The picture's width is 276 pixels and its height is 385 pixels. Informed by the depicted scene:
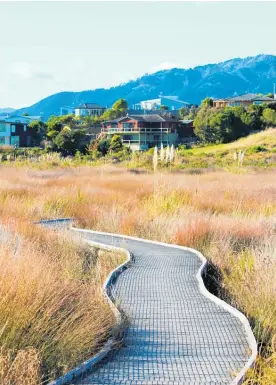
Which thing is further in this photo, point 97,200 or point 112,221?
point 97,200

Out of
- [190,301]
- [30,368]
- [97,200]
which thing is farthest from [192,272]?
[97,200]

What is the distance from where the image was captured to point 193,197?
15227 mm

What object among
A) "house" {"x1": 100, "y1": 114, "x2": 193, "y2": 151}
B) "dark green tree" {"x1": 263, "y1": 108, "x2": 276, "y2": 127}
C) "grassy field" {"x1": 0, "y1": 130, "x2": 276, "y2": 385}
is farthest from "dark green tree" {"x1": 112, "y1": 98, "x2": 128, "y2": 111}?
"grassy field" {"x1": 0, "y1": 130, "x2": 276, "y2": 385}

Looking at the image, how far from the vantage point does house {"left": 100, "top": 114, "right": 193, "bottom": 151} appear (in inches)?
2913

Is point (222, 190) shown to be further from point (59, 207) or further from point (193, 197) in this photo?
point (59, 207)

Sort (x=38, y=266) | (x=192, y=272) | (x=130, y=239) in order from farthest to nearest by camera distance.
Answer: (x=130, y=239)
(x=192, y=272)
(x=38, y=266)

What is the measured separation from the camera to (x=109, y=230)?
12.9 metres

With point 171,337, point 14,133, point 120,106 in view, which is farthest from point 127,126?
point 171,337

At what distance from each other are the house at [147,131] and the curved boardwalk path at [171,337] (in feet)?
216

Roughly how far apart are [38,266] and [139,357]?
1.51 m

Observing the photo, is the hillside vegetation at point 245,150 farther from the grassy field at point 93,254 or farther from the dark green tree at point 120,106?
the dark green tree at point 120,106

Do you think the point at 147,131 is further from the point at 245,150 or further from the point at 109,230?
the point at 109,230

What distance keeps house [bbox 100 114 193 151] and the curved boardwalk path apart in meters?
65.8

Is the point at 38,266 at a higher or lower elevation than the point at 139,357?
higher
